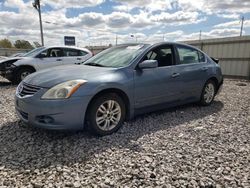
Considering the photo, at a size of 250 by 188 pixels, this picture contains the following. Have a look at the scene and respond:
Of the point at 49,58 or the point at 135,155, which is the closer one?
the point at 135,155

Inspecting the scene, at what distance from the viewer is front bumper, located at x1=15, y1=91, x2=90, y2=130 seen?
3080mm

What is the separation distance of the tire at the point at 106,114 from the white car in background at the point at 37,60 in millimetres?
5810

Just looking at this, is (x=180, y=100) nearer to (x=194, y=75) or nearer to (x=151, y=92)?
(x=194, y=75)

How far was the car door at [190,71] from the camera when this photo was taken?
4586 millimetres

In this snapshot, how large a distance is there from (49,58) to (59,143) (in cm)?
637

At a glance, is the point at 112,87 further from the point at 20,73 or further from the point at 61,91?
the point at 20,73

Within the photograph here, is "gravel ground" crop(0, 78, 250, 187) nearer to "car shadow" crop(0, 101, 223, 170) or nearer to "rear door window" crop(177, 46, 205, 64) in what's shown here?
"car shadow" crop(0, 101, 223, 170)

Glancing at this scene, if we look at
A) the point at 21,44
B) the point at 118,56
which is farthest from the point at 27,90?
the point at 21,44

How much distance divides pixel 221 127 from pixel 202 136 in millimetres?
626

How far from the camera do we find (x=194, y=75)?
484 centimetres

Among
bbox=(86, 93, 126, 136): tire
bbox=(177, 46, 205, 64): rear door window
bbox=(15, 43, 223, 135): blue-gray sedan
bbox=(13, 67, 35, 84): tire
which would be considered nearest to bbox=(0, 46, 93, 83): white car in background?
bbox=(13, 67, 35, 84): tire

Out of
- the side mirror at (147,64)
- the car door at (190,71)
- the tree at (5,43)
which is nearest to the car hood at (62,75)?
the side mirror at (147,64)

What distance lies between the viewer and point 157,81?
411 centimetres

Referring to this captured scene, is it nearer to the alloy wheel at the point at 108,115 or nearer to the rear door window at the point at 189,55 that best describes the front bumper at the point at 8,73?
the alloy wheel at the point at 108,115
